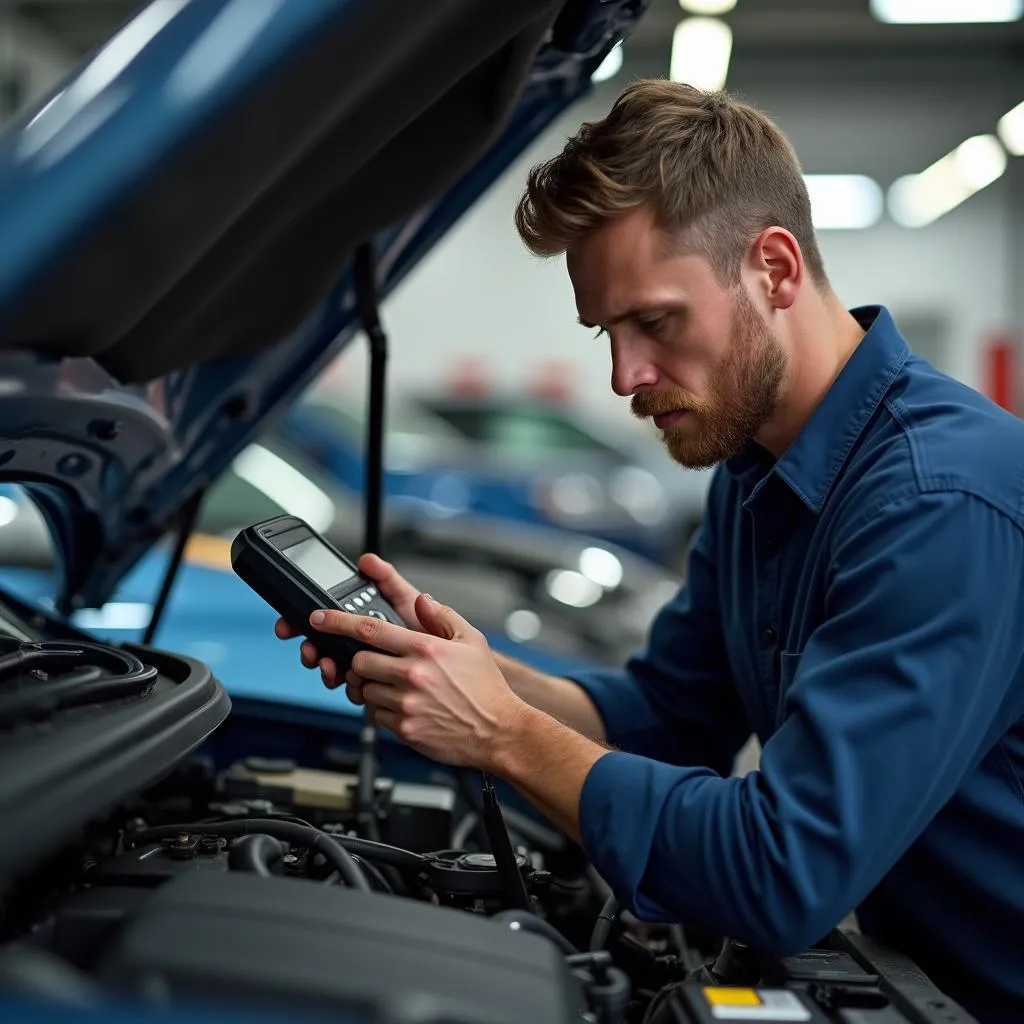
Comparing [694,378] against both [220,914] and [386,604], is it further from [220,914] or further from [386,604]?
[220,914]

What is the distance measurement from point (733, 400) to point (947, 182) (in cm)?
1072

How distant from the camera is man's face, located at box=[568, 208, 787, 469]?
1.20 metres

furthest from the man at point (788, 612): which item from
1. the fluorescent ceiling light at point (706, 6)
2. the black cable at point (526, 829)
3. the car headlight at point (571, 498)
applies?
the fluorescent ceiling light at point (706, 6)

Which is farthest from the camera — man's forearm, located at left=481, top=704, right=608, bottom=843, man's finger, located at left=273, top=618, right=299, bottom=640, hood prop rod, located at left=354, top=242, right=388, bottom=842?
hood prop rod, located at left=354, top=242, right=388, bottom=842

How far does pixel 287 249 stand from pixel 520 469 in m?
6.29

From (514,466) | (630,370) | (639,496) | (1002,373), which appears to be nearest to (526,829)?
(630,370)

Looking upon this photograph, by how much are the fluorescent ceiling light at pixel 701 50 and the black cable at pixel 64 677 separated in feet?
24.8

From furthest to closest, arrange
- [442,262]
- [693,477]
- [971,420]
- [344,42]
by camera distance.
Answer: [442,262], [693,477], [971,420], [344,42]

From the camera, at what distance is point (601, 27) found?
1.27m

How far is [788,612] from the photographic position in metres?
1.31

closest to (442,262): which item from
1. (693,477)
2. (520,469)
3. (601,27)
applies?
(693,477)

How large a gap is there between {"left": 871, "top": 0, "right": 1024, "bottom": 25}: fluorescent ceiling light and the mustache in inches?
291

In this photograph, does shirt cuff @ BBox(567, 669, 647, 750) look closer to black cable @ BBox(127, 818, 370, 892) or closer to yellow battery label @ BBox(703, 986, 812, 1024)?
black cable @ BBox(127, 818, 370, 892)

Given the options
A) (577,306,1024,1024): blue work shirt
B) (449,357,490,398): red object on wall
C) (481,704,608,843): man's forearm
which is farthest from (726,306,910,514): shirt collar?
(449,357,490,398): red object on wall
